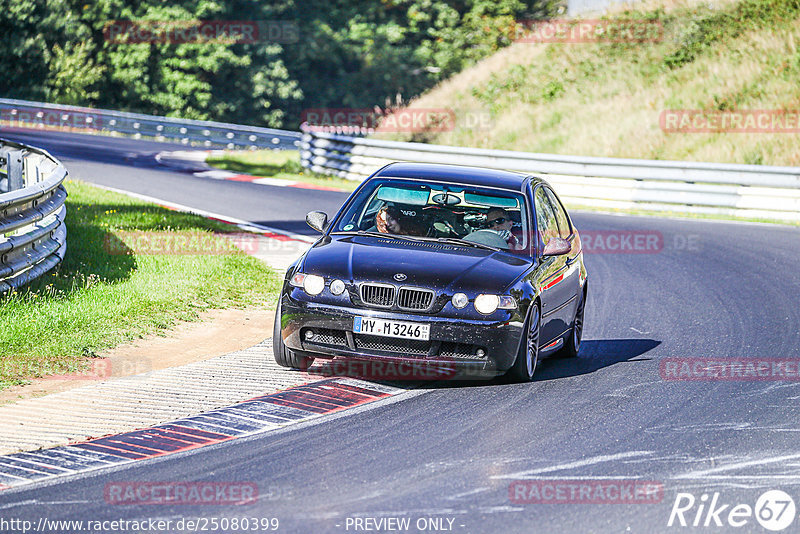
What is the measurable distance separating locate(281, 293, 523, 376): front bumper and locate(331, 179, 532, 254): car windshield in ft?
3.92

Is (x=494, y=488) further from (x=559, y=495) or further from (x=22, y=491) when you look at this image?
(x=22, y=491)

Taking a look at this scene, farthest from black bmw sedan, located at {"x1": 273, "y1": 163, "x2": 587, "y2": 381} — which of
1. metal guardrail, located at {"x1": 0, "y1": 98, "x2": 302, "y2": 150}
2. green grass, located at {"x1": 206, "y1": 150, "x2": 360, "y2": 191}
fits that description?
metal guardrail, located at {"x1": 0, "y1": 98, "x2": 302, "y2": 150}

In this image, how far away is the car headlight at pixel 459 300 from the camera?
869 centimetres

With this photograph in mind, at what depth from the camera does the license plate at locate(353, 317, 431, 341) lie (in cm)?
858

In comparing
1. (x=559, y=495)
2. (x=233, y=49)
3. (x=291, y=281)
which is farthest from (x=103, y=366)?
(x=233, y=49)

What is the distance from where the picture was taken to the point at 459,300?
8703mm

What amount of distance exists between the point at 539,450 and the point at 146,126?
41104 mm

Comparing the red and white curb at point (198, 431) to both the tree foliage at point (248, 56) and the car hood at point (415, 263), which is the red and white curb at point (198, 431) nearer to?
the car hood at point (415, 263)

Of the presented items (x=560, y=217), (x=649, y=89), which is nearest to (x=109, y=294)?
(x=560, y=217)
